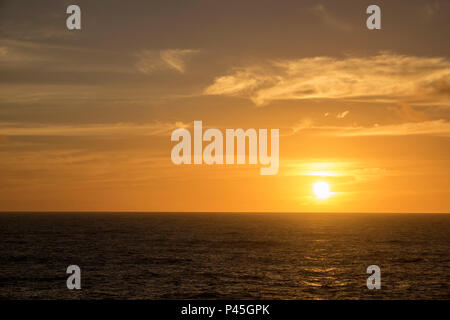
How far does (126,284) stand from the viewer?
50.4 meters
